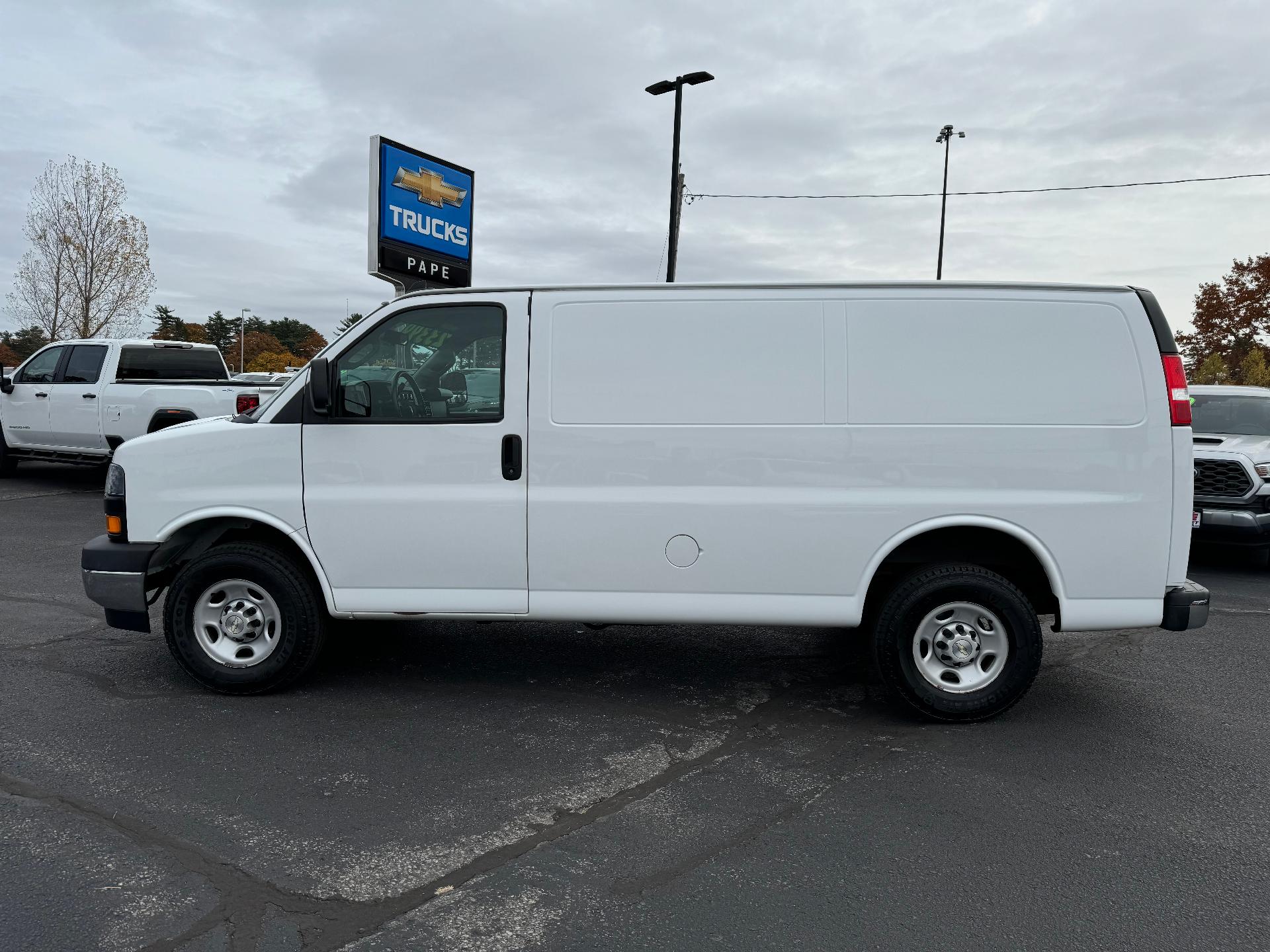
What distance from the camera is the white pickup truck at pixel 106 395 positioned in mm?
13055

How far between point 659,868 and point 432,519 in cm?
218

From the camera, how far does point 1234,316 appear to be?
4566 cm

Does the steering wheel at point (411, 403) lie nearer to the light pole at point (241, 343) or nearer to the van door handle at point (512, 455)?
the van door handle at point (512, 455)

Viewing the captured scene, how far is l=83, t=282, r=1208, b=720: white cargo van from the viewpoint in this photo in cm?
455

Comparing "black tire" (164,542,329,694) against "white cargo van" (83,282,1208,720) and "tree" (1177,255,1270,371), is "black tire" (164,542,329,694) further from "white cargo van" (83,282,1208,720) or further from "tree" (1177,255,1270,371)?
"tree" (1177,255,1270,371)

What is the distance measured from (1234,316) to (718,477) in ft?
164

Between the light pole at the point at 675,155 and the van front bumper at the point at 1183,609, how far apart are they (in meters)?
17.9

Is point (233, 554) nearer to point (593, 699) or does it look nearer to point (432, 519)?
point (432, 519)

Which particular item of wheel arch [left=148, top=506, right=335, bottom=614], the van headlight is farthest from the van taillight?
the van headlight

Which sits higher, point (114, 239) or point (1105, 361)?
point (114, 239)

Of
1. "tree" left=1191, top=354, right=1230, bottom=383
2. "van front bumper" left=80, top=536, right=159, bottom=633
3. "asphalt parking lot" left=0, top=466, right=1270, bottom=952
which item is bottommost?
"asphalt parking lot" left=0, top=466, right=1270, bottom=952

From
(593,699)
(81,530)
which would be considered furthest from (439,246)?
(593,699)

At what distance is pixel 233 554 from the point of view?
496cm

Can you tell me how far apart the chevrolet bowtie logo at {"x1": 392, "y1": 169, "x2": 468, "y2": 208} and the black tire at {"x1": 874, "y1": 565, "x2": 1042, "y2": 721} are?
992 cm
